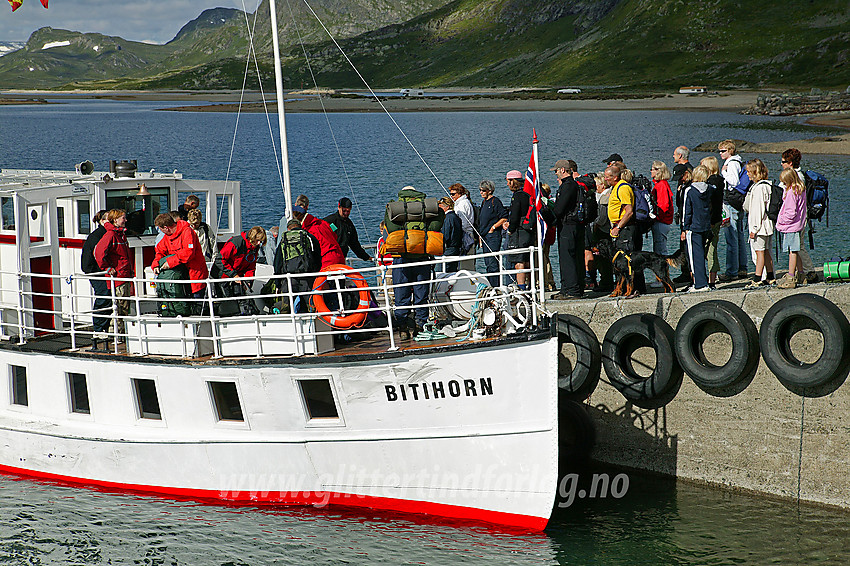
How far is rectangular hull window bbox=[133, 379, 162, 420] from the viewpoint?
13.1 m

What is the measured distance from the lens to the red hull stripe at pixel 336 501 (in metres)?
12.2

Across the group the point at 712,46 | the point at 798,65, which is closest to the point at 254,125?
the point at 798,65

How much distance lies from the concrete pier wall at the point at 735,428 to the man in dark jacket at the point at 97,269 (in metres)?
7.17

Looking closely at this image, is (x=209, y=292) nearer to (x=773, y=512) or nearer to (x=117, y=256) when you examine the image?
(x=117, y=256)

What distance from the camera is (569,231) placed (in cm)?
1456

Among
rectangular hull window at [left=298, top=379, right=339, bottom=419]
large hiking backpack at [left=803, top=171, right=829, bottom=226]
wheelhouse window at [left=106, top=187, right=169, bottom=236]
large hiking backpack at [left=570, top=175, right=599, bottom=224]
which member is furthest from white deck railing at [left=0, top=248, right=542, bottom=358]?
large hiking backpack at [left=803, top=171, right=829, bottom=226]

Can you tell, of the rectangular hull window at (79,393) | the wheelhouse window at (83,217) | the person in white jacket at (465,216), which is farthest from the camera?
the person in white jacket at (465,216)

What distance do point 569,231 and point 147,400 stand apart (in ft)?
23.9

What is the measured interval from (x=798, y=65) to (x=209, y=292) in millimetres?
172711

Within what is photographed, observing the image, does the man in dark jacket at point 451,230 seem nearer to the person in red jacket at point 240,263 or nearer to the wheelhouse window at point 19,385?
the person in red jacket at point 240,263

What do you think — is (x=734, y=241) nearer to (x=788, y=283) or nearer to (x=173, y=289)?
(x=788, y=283)

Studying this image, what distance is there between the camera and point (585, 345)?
44.8 ft

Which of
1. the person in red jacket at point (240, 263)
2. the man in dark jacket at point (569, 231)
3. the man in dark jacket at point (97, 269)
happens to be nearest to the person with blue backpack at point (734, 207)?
the man in dark jacket at point (569, 231)

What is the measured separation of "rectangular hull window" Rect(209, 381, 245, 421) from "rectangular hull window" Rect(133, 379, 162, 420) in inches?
42.2
